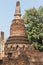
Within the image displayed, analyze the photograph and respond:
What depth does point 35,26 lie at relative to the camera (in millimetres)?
35719

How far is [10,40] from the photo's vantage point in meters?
31.5

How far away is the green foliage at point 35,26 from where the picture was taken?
1377 inches

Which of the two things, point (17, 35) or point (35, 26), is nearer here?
point (17, 35)

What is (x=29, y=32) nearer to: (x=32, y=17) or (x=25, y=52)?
(x=32, y=17)

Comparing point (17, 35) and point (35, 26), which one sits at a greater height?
point (35, 26)

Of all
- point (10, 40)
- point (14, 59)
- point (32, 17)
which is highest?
point (32, 17)

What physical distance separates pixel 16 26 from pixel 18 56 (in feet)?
23.4

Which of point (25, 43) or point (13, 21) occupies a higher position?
point (13, 21)

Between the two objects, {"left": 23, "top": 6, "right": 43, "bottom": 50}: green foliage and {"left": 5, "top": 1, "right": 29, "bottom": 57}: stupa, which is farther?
{"left": 23, "top": 6, "right": 43, "bottom": 50}: green foliage

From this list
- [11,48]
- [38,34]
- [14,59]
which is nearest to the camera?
[14,59]

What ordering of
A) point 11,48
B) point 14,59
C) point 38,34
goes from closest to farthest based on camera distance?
point 14,59, point 11,48, point 38,34

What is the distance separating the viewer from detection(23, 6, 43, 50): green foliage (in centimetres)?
3497

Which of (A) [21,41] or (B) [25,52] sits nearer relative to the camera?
(B) [25,52]

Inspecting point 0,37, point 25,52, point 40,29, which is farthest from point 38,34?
point 25,52
